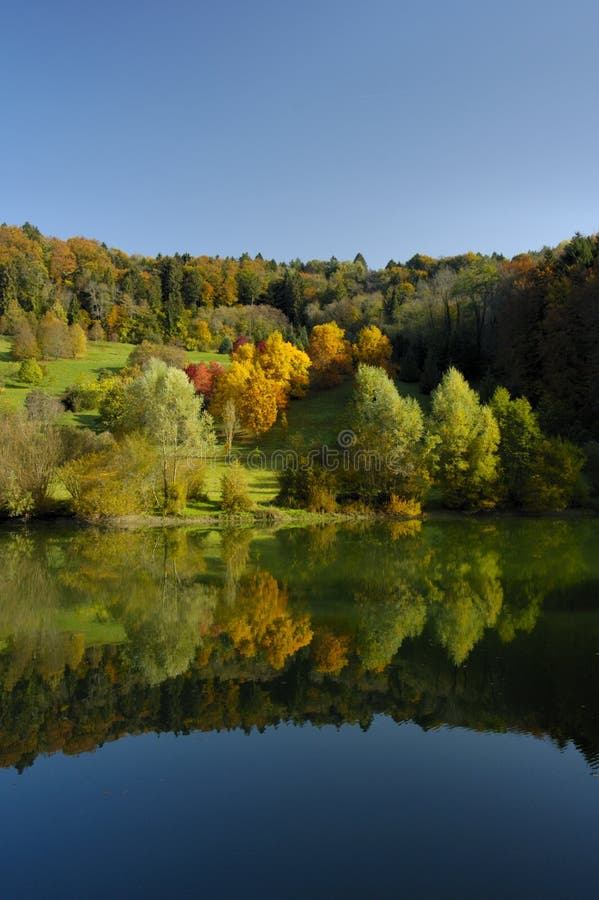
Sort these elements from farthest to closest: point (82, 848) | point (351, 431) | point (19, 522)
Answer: point (351, 431)
point (19, 522)
point (82, 848)

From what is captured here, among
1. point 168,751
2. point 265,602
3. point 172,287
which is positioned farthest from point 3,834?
point 172,287

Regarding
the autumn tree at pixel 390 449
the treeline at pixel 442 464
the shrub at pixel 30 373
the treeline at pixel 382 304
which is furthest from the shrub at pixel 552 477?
the shrub at pixel 30 373

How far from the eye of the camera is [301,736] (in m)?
9.64

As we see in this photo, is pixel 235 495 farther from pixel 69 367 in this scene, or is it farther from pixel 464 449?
pixel 69 367

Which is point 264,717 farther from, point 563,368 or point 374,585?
point 563,368

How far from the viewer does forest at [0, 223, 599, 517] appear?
1265 inches

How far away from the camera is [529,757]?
8.80m

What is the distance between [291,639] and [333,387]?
4486 cm

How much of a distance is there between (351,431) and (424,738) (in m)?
28.2

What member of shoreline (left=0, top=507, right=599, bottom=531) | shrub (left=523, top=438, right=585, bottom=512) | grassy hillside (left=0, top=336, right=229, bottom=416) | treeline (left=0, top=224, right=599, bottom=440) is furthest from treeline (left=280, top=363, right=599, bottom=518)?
grassy hillside (left=0, top=336, right=229, bottom=416)

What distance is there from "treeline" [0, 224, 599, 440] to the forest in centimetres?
20

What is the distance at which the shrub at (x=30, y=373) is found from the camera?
55438 millimetres

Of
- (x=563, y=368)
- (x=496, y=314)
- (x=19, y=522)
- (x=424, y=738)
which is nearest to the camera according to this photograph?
(x=424, y=738)

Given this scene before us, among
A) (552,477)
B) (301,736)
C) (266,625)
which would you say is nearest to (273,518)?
(552,477)
